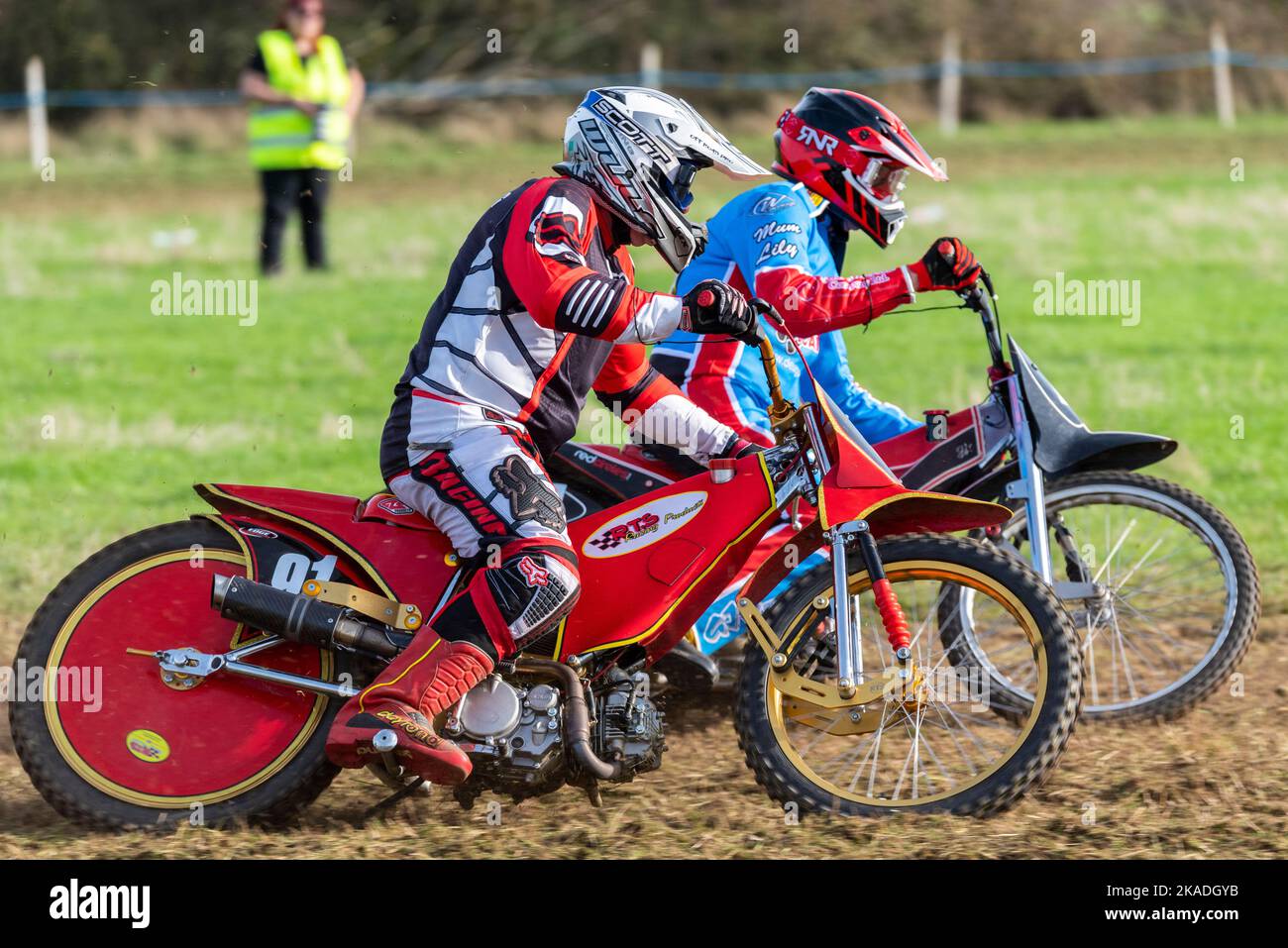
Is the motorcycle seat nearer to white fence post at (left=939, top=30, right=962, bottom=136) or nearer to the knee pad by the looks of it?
the knee pad

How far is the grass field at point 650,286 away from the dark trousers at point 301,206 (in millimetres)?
231

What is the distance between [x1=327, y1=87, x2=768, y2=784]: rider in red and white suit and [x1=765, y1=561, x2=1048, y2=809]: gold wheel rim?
0.67 metres

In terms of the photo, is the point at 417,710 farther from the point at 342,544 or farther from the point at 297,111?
the point at 297,111

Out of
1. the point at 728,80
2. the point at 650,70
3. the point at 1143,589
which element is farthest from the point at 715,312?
the point at 728,80

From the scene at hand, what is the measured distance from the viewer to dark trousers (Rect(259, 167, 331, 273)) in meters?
15.6

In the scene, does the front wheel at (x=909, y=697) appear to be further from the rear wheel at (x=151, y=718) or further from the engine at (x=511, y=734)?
the rear wheel at (x=151, y=718)

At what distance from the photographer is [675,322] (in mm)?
4789

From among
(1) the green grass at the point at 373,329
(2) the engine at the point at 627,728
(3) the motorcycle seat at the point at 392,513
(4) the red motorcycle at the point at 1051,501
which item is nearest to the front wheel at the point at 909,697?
(2) the engine at the point at 627,728

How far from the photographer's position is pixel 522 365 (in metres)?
5.04

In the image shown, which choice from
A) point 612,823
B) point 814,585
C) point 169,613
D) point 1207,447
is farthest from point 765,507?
point 1207,447

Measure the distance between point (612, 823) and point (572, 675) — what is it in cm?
49

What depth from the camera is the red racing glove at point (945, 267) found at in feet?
18.4

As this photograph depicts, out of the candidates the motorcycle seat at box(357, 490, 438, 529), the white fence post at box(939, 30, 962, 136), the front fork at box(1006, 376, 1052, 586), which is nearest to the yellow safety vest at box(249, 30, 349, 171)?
the front fork at box(1006, 376, 1052, 586)

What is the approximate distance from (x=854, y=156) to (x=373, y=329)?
8344 millimetres
